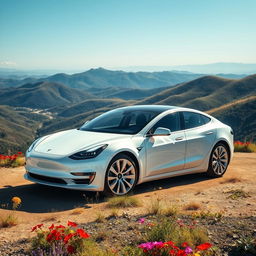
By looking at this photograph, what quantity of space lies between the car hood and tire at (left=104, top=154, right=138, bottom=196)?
418 mm

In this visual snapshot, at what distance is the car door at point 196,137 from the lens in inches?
309

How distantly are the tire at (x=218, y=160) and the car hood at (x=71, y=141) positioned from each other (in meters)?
2.51

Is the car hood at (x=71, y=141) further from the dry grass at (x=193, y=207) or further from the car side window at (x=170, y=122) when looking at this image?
the dry grass at (x=193, y=207)

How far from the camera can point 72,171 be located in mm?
6148

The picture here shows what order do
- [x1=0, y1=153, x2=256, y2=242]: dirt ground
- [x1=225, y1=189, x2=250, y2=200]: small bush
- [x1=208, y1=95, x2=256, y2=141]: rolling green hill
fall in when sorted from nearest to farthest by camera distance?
[x1=0, y1=153, x2=256, y2=242]: dirt ground < [x1=225, y1=189, x2=250, y2=200]: small bush < [x1=208, y1=95, x2=256, y2=141]: rolling green hill

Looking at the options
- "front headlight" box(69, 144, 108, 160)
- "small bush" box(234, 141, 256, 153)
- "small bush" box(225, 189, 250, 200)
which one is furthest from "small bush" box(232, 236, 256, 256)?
"small bush" box(234, 141, 256, 153)

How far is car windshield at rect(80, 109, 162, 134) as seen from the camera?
734cm

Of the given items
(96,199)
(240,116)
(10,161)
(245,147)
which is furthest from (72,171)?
(240,116)

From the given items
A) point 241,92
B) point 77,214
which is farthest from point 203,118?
point 241,92

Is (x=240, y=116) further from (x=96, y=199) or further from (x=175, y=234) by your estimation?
(x=175, y=234)

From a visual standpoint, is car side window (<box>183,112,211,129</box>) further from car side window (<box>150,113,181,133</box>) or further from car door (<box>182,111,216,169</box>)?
car side window (<box>150,113,181,133</box>)

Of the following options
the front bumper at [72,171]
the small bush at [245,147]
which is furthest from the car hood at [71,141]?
the small bush at [245,147]

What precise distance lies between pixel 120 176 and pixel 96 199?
1.87 feet

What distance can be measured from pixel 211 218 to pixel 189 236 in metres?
1.05
